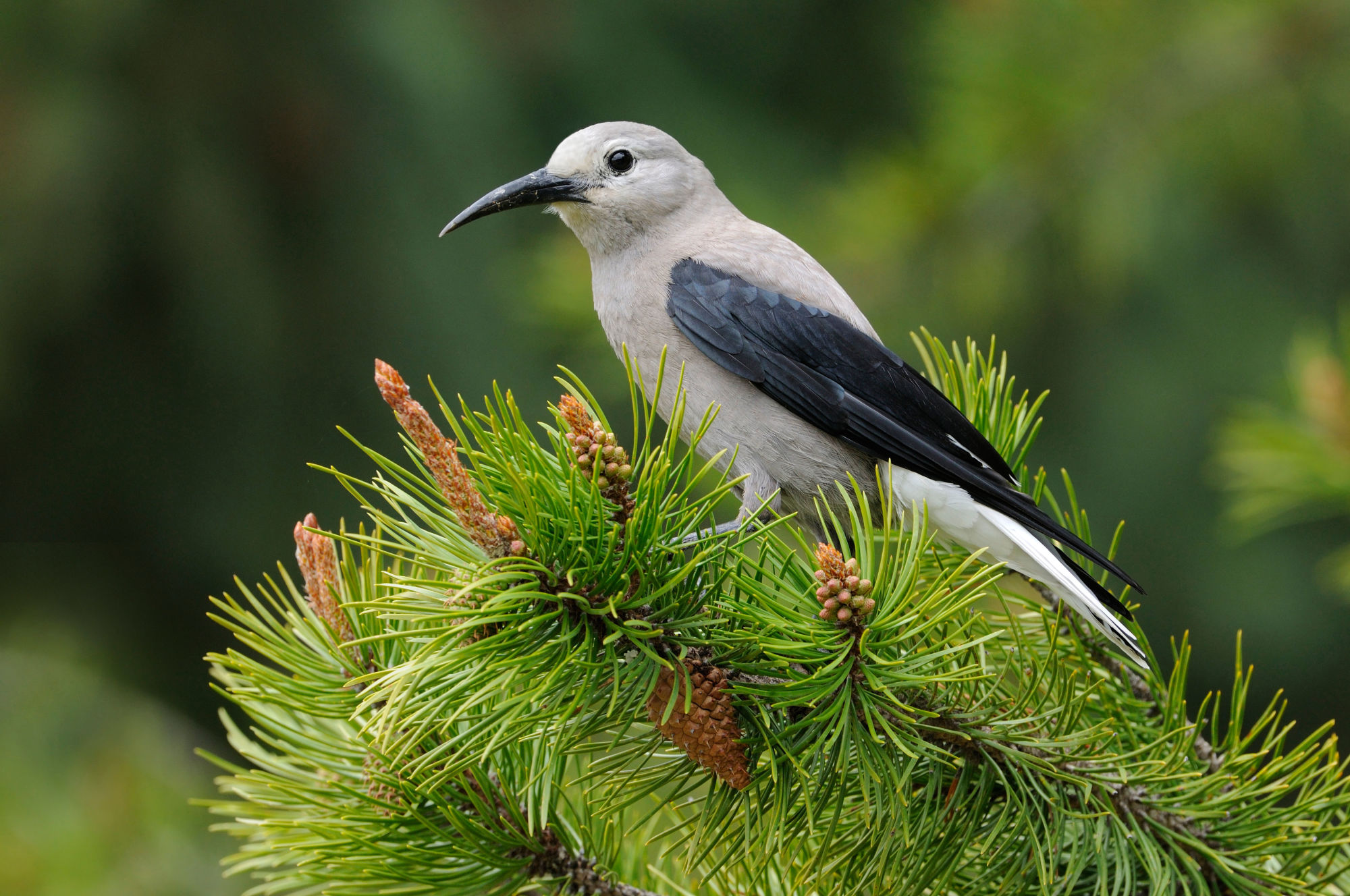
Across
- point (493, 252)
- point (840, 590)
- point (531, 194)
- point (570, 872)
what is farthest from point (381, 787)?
point (493, 252)

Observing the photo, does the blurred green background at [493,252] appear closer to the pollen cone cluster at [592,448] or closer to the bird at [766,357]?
the bird at [766,357]

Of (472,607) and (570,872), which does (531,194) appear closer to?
(472,607)

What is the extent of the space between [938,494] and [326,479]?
339 centimetres

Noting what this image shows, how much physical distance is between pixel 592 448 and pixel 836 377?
0.98 meters

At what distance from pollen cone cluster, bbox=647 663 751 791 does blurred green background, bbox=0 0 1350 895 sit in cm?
210

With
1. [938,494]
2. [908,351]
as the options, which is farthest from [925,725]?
[908,351]

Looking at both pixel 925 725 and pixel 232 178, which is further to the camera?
pixel 232 178

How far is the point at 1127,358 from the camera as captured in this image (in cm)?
549

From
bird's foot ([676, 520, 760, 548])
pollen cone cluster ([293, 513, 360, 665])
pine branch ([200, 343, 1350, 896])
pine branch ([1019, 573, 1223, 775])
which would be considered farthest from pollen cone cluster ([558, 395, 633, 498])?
pine branch ([1019, 573, 1223, 775])

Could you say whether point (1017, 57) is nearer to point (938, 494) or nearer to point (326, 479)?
point (938, 494)

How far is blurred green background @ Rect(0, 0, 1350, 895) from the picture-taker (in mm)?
3180

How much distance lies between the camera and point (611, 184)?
2.32 meters

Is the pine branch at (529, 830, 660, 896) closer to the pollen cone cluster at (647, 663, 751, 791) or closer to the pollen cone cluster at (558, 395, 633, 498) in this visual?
the pollen cone cluster at (647, 663, 751, 791)

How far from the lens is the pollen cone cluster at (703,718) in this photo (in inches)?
47.2
